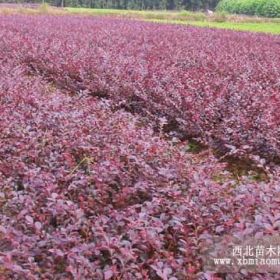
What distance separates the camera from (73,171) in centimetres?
304

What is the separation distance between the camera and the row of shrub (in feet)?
150

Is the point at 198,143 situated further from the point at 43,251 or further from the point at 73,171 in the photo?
the point at 43,251

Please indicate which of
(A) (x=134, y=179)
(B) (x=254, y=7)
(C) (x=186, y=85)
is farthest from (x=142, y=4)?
(A) (x=134, y=179)

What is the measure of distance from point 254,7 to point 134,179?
50649mm

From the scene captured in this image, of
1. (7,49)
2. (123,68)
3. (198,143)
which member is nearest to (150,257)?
(198,143)

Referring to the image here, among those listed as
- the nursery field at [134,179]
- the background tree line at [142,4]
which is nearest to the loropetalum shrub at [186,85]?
the nursery field at [134,179]

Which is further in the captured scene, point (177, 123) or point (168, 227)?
point (177, 123)

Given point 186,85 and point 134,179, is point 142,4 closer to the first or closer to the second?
point 186,85

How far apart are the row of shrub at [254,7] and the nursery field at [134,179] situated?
142 ft

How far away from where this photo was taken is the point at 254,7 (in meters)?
50.1

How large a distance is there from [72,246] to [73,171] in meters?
0.94

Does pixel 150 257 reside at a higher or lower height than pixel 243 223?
lower

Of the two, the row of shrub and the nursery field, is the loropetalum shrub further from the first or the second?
the row of shrub

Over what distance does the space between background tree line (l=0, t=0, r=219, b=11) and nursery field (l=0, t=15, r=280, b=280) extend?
55447 millimetres
